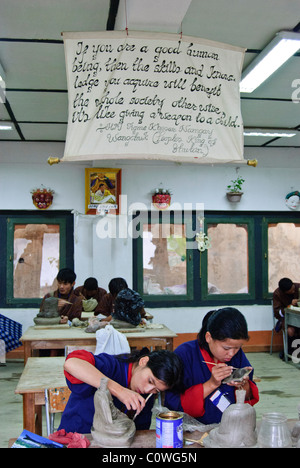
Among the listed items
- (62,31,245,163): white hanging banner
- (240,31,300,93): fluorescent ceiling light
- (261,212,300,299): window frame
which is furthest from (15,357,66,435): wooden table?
(261,212,300,299): window frame

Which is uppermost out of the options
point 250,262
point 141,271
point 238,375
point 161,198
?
point 161,198

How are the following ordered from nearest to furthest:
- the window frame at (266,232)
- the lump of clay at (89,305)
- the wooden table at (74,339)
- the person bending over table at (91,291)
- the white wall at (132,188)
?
the wooden table at (74,339), the lump of clay at (89,305), the person bending over table at (91,291), the white wall at (132,188), the window frame at (266,232)

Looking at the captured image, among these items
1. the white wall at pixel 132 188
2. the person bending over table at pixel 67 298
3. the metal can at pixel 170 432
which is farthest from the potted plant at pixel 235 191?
the metal can at pixel 170 432

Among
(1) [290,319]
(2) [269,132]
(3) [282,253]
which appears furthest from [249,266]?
(2) [269,132]

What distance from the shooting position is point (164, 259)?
25.3 feet

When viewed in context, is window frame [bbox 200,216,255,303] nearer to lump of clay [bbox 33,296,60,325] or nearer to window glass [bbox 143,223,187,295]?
window glass [bbox 143,223,187,295]

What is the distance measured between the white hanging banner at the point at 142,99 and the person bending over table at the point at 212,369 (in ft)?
3.58

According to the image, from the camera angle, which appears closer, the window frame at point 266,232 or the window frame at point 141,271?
the window frame at point 141,271

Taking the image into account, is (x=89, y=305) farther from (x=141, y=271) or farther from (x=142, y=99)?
(x=142, y=99)

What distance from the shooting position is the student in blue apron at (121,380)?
201cm

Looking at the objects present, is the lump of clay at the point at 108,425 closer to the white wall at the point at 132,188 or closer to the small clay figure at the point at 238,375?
the small clay figure at the point at 238,375

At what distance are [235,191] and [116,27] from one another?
15.1ft

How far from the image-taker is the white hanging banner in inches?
110

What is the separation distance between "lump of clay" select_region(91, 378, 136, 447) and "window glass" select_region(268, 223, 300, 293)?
6512mm
